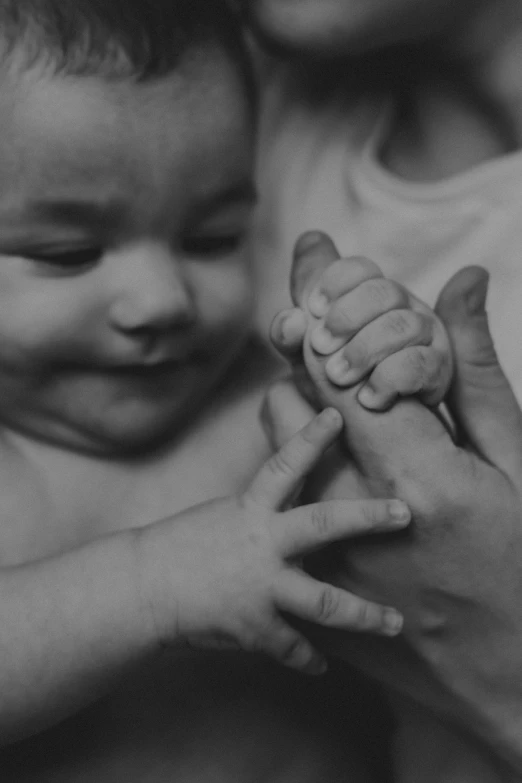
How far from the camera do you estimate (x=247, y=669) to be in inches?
39.8

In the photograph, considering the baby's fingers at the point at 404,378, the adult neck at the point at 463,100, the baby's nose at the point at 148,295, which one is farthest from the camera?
the adult neck at the point at 463,100

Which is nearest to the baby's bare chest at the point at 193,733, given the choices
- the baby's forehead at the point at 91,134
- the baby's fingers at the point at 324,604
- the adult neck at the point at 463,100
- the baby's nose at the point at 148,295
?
the baby's fingers at the point at 324,604

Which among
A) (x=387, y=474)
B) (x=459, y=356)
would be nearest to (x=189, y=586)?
(x=387, y=474)

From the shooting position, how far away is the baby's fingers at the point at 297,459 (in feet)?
2.74

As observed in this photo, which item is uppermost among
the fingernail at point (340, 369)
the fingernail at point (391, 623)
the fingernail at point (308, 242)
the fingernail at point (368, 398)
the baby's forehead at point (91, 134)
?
the baby's forehead at point (91, 134)

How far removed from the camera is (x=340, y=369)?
32.5 inches

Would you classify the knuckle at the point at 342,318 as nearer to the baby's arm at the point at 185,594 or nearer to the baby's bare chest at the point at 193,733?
the baby's arm at the point at 185,594

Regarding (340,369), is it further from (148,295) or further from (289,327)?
(148,295)

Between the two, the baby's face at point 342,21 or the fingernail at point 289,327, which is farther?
the baby's face at point 342,21

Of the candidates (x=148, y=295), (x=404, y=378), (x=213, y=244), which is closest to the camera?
(x=404, y=378)

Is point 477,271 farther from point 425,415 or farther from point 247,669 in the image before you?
point 247,669

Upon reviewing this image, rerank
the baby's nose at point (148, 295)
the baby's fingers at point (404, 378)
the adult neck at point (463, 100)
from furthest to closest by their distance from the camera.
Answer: the adult neck at point (463, 100) < the baby's nose at point (148, 295) < the baby's fingers at point (404, 378)

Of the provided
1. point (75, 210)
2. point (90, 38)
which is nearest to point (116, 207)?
point (75, 210)

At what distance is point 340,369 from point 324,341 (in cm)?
3
